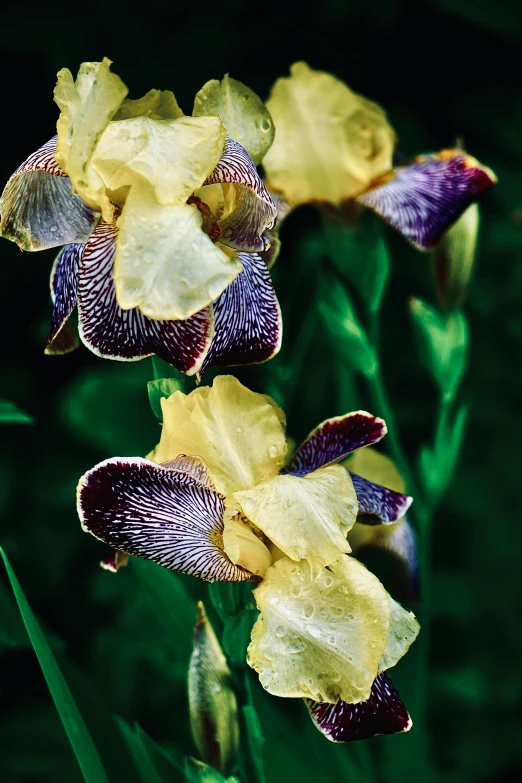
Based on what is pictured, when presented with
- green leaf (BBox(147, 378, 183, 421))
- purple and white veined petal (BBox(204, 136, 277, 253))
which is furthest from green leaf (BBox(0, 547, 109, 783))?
purple and white veined petal (BBox(204, 136, 277, 253))

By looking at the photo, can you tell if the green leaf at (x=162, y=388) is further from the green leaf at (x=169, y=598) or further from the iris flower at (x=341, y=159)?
the iris flower at (x=341, y=159)

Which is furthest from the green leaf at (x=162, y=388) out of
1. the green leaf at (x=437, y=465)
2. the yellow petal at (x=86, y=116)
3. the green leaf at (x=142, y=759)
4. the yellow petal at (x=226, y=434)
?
the green leaf at (x=437, y=465)

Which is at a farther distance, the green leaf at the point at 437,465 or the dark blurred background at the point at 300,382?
the dark blurred background at the point at 300,382

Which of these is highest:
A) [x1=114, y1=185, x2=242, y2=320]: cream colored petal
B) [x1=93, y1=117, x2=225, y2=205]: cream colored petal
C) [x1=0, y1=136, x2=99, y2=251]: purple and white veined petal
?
[x1=93, y1=117, x2=225, y2=205]: cream colored petal

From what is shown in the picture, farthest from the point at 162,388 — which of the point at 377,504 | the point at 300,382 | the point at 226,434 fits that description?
the point at 300,382

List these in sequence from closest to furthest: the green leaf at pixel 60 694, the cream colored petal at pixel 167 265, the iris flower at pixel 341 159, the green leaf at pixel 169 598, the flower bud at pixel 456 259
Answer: the cream colored petal at pixel 167 265
the green leaf at pixel 60 694
the green leaf at pixel 169 598
the iris flower at pixel 341 159
the flower bud at pixel 456 259

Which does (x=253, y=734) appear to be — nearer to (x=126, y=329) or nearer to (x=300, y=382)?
(x=126, y=329)

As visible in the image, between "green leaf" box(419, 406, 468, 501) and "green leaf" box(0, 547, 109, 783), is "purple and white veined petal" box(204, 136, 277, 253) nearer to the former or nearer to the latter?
"green leaf" box(0, 547, 109, 783)
